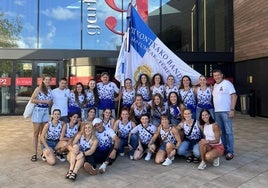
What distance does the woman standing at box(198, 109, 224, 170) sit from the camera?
5582 millimetres

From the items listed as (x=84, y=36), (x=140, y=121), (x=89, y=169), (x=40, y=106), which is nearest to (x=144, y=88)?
(x=140, y=121)

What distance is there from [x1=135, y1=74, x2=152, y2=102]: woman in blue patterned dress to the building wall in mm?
7478

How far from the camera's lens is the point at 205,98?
6.42 m

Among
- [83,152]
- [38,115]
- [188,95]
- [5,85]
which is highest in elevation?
[5,85]

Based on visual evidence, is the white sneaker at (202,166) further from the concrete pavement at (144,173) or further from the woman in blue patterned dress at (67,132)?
the woman in blue patterned dress at (67,132)

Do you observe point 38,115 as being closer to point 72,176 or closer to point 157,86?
point 72,176

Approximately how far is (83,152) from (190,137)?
2.03 meters

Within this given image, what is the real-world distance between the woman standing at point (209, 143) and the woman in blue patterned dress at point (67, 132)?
7.85 feet

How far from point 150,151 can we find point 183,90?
4.69ft

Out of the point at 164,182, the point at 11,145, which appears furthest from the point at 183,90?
the point at 11,145

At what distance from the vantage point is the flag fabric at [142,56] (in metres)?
7.14

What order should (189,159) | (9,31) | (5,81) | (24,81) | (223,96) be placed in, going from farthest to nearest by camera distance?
(9,31)
(24,81)
(5,81)
(223,96)
(189,159)

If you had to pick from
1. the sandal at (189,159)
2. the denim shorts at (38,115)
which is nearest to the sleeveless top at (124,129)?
the sandal at (189,159)

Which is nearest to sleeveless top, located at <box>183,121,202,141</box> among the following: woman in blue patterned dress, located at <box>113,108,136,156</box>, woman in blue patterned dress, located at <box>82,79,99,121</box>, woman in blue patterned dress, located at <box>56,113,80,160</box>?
woman in blue patterned dress, located at <box>113,108,136,156</box>
